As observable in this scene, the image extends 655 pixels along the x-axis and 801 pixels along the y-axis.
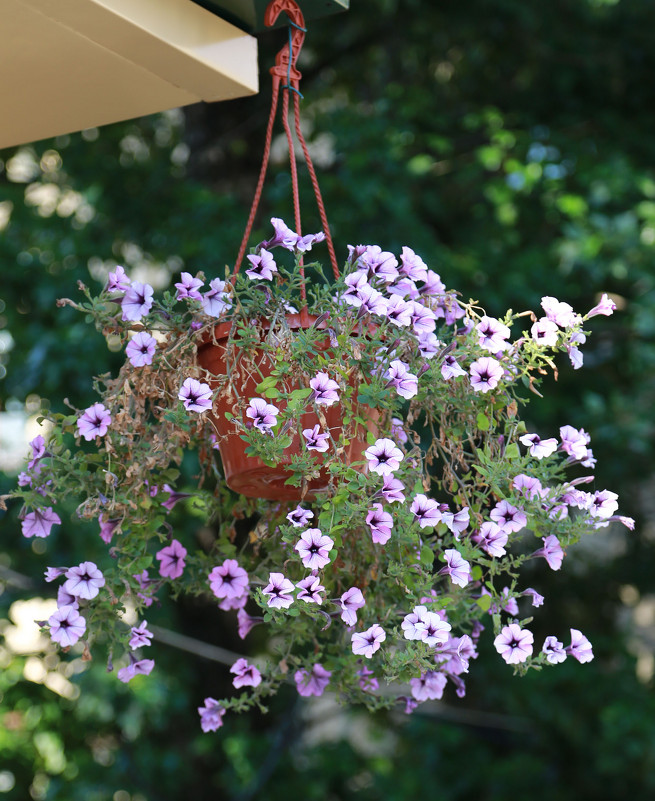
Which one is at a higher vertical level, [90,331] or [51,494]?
[51,494]

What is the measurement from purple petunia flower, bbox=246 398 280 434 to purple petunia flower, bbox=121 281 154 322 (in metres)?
0.22

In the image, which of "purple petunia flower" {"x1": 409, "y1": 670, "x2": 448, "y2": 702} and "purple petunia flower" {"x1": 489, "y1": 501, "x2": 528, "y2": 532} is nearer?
"purple petunia flower" {"x1": 489, "y1": 501, "x2": 528, "y2": 532}

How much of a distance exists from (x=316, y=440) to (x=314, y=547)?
0.14 metres

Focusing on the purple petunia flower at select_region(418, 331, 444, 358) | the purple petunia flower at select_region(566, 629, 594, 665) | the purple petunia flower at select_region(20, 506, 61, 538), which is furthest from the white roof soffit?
the purple petunia flower at select_region(566, 629, 594, 665)

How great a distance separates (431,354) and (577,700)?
352 centimetres

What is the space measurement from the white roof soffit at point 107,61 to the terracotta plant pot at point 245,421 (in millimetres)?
477

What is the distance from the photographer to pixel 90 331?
12.2 feet

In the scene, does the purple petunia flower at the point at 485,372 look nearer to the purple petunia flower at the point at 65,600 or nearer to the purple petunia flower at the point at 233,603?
the purple petunia flower at the point at 233,603

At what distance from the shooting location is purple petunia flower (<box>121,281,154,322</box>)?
1.39 meters

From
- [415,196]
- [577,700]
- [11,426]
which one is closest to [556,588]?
[577,700]

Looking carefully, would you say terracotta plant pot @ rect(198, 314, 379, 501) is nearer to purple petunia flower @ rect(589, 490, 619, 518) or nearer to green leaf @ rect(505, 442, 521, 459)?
green leaf @ rect(505, 442, 521, 459)

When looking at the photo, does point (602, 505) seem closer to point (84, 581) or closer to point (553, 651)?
point (553, 651)

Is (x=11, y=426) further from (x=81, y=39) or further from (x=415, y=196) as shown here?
(x=81, y=39)

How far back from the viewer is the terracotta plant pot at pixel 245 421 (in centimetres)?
136
